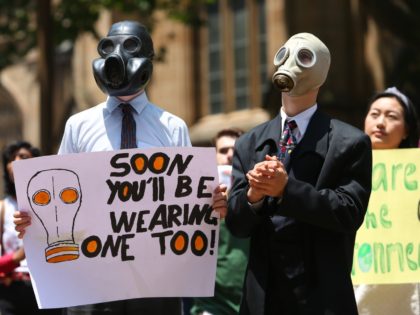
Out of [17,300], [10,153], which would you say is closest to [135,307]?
[17,300]

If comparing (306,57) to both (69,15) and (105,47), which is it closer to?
(105,47)

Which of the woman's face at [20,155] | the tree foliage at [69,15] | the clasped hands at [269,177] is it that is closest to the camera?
the clasped hands at [269,177]

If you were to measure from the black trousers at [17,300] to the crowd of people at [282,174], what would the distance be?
6.19ft

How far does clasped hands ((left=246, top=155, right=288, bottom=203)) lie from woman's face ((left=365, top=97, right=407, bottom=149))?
1923mm

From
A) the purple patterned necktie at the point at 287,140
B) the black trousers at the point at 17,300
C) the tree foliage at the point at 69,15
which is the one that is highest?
the tree foliage at the point at 69,15

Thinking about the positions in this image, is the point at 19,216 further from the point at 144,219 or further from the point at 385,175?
the point at 385,175

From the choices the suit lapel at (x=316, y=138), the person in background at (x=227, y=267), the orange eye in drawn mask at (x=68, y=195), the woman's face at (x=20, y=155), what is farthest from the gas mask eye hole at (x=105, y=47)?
the person in background at (x=227, y=267)

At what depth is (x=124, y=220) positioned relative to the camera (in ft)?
15.3

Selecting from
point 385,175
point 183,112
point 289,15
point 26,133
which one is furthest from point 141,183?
point 26,133

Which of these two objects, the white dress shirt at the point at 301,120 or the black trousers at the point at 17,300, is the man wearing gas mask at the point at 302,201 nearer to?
the white dress shirt at the point at 301,120

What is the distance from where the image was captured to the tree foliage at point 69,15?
13.9 metres

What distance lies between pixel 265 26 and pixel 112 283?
1578 centimetres

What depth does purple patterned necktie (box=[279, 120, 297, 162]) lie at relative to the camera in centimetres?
426

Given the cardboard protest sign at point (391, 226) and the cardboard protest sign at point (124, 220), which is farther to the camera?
the cardboard protest sign at point (391, 226)
